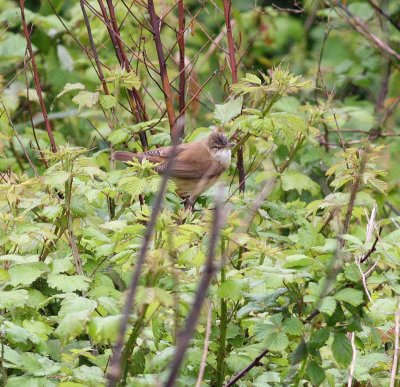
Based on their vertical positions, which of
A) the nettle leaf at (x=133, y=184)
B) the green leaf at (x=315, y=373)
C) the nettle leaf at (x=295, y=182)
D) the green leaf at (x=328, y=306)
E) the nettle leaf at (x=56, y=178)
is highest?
the nettle leaf at (x=56, y=178)

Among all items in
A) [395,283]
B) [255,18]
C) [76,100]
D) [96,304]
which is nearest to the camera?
[96,304]

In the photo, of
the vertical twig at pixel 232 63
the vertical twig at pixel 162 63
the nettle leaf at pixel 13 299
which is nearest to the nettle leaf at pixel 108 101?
the vertical twig at pixel 162 63

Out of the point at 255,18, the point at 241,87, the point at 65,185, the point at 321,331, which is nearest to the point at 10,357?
the point at 65,185

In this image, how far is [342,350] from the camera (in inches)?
114

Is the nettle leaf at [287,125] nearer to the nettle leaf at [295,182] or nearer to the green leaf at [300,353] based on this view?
the nettle leaf at [295,182]

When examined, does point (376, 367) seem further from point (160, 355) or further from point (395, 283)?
point (160, 355)

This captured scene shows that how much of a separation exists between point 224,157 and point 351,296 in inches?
78.0

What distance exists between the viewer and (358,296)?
2.79m

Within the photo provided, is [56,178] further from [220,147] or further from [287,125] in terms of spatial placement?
[220,147]

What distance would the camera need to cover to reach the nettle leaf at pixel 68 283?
10.1 ft

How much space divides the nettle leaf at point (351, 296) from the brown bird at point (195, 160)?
1529mm

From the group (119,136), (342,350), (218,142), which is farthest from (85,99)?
(342,350)

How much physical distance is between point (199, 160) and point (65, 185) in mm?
2145

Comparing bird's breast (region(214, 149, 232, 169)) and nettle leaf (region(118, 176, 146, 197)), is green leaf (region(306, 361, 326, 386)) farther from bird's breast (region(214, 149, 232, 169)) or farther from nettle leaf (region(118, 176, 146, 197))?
bird's breast (region(214, 149, 232, 169))
